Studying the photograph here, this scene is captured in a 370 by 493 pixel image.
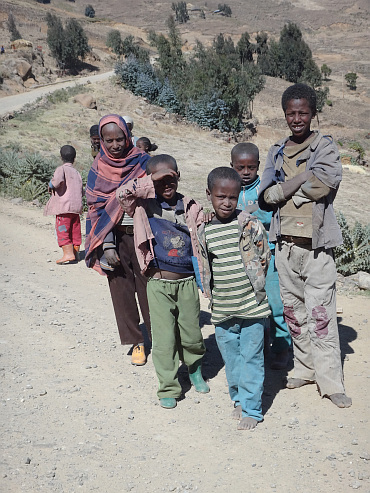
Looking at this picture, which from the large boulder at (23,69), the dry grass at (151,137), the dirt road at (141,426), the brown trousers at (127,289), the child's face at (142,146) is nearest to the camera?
the dirt road at (141,426)

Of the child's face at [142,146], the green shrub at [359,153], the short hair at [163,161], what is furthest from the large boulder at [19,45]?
the short hair at [163,161]

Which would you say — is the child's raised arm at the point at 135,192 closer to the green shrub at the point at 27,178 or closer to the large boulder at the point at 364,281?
the large boulder at the point at 364,281

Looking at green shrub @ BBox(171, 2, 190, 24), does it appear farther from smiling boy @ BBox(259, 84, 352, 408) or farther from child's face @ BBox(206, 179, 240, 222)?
child's face @ BBox(206, 179, 240, 222)

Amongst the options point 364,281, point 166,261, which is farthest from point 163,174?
point 364,281

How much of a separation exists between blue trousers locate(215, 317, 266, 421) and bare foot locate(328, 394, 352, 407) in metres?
0.52

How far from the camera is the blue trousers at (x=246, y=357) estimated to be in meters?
3.22

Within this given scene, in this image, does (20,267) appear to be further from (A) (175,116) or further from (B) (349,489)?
(A) (175,116)

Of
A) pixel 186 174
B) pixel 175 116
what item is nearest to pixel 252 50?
pixel 175 116

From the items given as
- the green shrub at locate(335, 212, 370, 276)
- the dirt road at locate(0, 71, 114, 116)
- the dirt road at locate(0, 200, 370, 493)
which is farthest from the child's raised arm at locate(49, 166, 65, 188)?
the dirt road at locate(0, 71, 114, 116)

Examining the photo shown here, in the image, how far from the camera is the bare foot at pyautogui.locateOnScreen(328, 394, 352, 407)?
341 cm

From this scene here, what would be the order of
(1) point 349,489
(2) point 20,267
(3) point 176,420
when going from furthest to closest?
(2) point 20,267 → (3) point 176,420 → (1) point 349,489

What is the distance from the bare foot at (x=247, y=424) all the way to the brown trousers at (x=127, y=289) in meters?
1.18

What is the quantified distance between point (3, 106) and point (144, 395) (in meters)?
21.2

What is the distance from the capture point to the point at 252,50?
4712 centimetres
